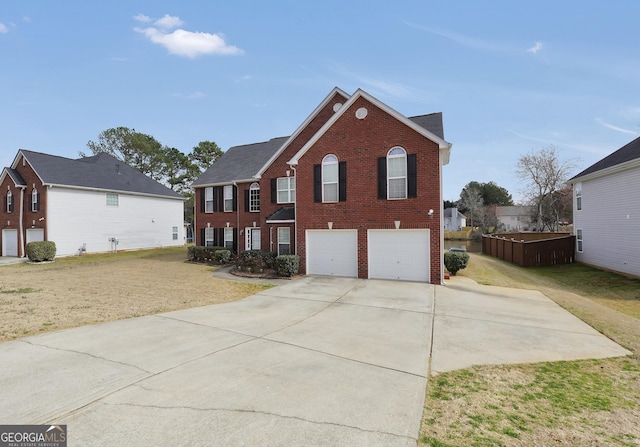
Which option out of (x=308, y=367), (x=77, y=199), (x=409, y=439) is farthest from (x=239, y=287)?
A: (x=77, y=199)

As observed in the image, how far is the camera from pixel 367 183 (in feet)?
46.3

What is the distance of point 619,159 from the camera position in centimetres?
1681

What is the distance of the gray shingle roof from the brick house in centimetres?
5

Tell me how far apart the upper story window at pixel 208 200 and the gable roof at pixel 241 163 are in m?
0.55

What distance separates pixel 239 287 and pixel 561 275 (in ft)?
61.1

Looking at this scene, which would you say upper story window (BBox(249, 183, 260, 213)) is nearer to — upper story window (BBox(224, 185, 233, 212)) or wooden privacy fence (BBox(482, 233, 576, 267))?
upper story window (BBox(224, 185, 233, 212))

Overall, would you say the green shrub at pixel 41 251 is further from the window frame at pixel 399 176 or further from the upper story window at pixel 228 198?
the window frame at pixel 399 176

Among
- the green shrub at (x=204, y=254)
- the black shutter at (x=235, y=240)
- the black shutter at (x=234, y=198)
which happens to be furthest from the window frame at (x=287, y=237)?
the black shutter at (x=234, y=198)

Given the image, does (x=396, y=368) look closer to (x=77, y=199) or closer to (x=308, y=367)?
(x=308, y=367)

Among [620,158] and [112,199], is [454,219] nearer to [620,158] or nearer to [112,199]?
[620,158]

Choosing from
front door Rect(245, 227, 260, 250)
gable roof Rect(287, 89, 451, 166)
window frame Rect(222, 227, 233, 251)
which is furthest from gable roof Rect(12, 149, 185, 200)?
gable roof Rect(287, 89, 451, 166)

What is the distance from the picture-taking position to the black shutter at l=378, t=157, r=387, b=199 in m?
13.8

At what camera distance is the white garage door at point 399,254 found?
13.3m

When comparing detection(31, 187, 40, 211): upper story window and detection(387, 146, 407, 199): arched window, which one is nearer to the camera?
detection(387, 146, 407, 199): arched window
